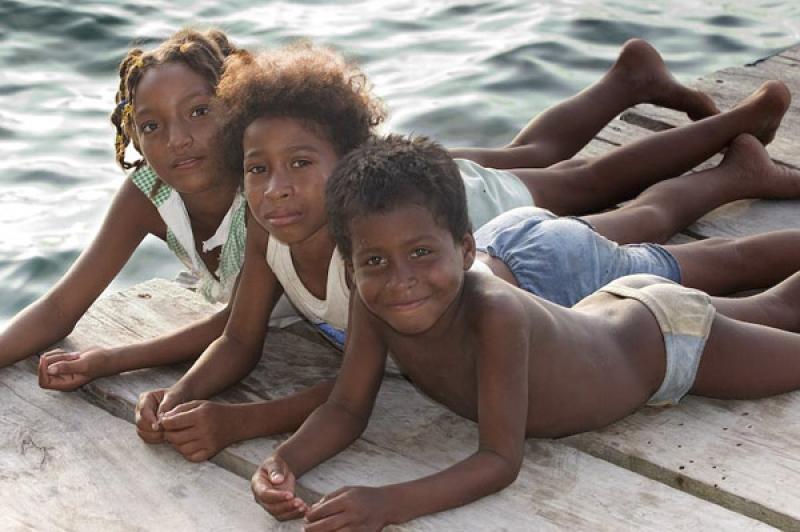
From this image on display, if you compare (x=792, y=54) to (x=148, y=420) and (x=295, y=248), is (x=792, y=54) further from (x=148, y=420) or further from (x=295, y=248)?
(x=148, y=420)

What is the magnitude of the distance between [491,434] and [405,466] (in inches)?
9.9

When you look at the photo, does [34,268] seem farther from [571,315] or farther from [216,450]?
[571,315]

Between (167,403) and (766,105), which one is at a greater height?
(766,105)

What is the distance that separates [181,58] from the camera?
3.21 m

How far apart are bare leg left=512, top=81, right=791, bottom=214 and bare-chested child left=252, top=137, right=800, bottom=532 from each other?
2.91 feet

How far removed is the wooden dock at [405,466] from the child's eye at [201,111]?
0.58 m

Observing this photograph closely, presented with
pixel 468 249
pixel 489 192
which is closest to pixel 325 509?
pixel 468 249

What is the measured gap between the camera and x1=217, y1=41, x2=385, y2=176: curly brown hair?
2.92 meters

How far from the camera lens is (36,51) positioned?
6668 mm

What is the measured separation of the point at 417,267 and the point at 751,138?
1735mm

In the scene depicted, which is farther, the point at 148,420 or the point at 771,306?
the point at 771,306

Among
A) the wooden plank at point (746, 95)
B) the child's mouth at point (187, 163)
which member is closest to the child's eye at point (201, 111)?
the child's mouth at point (187, 163)

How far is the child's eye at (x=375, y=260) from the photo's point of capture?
8.34 ft

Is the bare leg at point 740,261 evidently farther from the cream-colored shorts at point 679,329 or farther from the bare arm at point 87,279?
the bare arm at point 87,279
